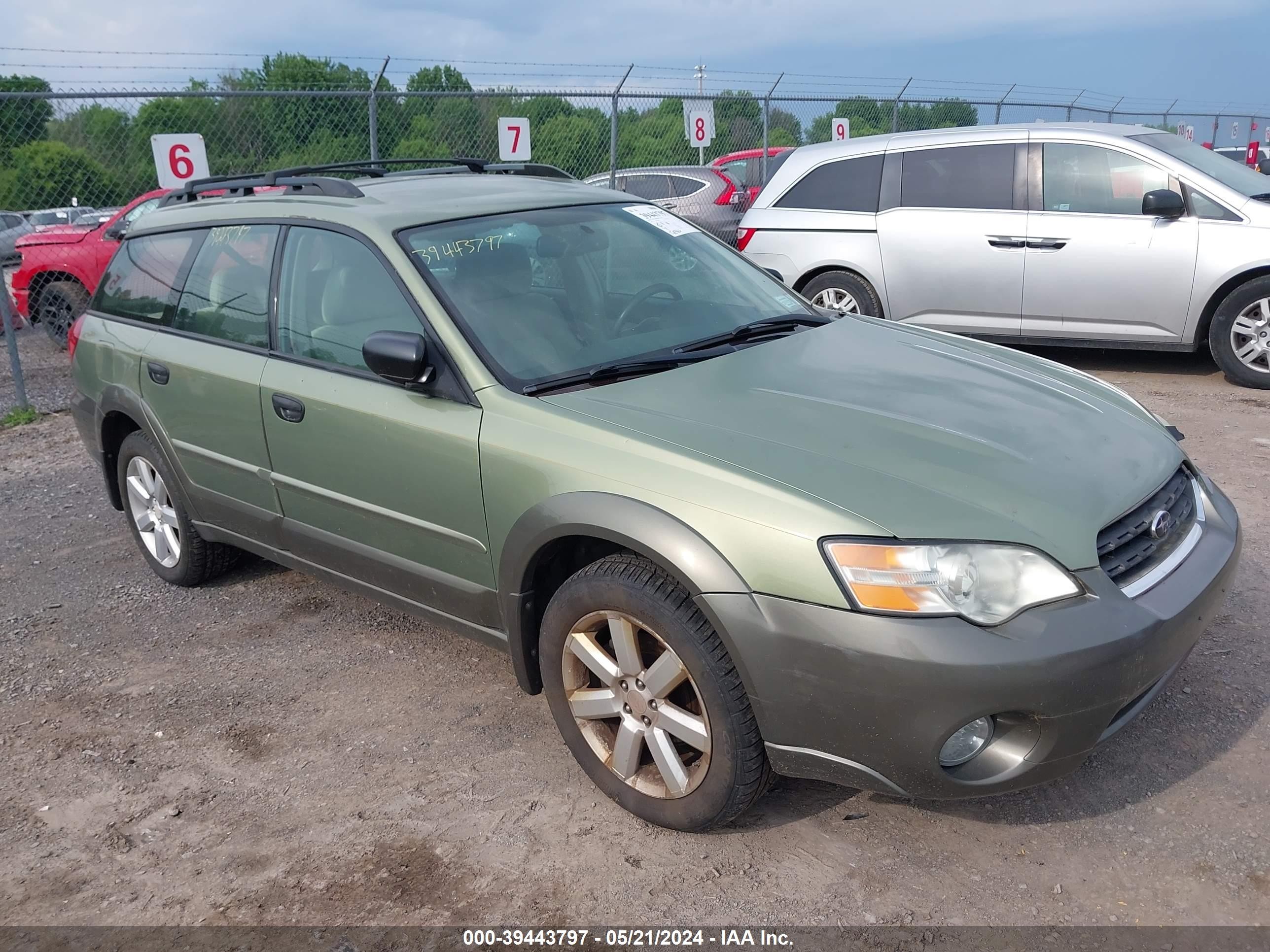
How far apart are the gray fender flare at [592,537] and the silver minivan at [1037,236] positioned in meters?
5.59

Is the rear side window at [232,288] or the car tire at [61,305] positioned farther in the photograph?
the car tire at [61,305]

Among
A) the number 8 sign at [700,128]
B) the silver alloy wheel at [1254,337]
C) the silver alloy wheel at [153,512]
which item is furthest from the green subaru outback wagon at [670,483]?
the number 8 sign at [700,128]

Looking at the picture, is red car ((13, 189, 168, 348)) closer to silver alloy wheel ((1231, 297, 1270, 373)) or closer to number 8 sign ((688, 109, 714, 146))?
number 8 sign ((688, 109, 714, 146))

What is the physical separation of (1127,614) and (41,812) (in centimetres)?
311

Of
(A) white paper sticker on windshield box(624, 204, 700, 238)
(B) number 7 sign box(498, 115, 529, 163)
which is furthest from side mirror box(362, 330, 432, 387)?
(B) number 7 sign box(498, 115, 529, 163)

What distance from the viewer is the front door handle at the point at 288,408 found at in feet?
11.9

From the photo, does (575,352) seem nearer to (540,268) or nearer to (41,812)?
(540,268)

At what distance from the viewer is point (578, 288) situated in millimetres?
3543

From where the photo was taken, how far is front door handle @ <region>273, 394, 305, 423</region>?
3625 millimetres

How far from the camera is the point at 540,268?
140 inches

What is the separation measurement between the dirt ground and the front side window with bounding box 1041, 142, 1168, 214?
3.75 m

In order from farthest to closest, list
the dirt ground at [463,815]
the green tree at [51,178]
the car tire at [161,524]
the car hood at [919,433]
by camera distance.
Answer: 1. the green tree at [51,178]
2. the car tire at [161,524]
3. the dirt ground at [463,815]
4. the car hood at [919,433]

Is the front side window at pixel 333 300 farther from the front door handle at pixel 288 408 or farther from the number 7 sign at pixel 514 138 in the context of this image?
the number 7 sign at pixel 514 138

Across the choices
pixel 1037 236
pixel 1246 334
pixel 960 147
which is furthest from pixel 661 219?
pixel 1246 334
